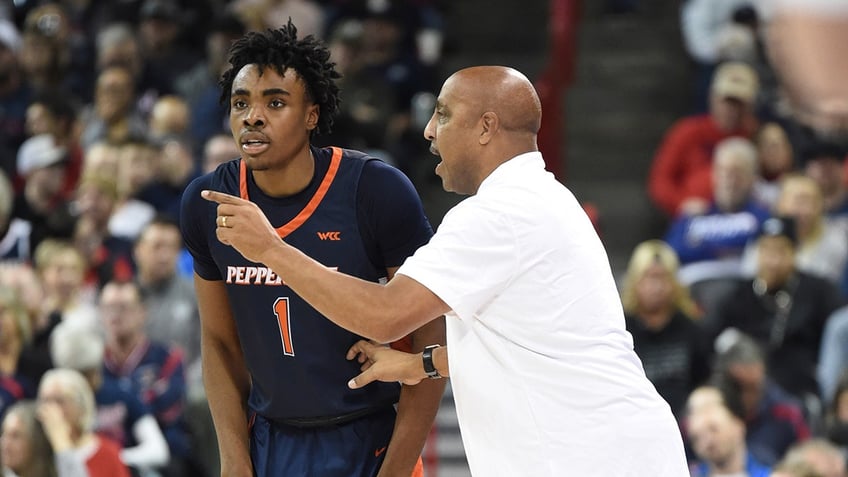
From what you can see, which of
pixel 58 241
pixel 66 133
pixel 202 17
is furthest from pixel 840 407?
pixel 202 17

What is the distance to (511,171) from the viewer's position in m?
3.10

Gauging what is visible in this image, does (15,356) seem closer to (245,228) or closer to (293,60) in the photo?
(293,60)

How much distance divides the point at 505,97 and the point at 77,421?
12.7 ft

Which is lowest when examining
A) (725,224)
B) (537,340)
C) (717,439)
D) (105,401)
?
(717,439)

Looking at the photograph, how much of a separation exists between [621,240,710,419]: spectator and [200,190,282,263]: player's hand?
14.1 ft

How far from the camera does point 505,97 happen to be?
3.12 metres

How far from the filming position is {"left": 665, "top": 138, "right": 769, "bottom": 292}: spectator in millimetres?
7855

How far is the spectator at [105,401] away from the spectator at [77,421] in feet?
0.98

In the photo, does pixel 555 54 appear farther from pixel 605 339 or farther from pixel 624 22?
pixel 605 339

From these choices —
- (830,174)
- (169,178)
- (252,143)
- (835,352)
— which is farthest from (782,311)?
(252,143)

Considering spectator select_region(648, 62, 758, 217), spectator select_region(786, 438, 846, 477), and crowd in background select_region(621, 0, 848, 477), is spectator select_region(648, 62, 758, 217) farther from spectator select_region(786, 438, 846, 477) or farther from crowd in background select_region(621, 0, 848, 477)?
spectator select_region(786, 438, 846, 477)

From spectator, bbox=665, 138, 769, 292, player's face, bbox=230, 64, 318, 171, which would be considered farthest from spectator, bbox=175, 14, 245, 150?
player's face, bbox=230, 64, 318, 171

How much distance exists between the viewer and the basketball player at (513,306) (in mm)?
2992

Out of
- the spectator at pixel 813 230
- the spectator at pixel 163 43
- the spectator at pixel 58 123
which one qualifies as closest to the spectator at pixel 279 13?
the spectator at pixel 163 43
